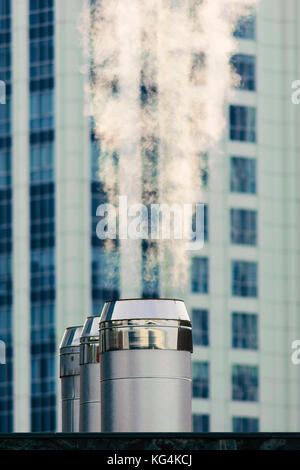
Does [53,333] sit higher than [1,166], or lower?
lower

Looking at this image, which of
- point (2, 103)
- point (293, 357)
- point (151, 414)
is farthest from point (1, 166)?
point (151, 414)

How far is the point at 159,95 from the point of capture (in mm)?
137625

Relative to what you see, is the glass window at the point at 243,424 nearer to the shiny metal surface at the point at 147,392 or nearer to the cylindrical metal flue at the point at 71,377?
the cylindrical metal flue at the point at 71,377

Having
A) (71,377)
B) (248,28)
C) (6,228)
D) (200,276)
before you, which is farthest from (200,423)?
(71,377)

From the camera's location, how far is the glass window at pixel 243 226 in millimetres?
167875

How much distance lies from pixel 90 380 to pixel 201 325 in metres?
129

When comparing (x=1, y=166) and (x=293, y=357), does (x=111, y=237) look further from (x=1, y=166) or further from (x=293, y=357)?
(x=293, y=357)

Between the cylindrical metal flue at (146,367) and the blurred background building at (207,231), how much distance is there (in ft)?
416

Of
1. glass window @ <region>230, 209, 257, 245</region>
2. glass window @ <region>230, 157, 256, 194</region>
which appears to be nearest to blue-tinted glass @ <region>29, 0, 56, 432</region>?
glass window @ <region>230, 209, 257, 245</region>

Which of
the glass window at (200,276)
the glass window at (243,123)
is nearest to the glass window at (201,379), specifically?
the glass window at (200,276)

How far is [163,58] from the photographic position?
5876 inches

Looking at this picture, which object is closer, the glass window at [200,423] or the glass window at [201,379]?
the glass window at [200,423]

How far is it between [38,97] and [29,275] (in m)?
20.2

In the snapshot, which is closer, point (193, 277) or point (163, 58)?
point (163, 58)
